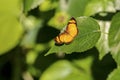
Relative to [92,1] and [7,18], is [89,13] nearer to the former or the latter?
[92,1]

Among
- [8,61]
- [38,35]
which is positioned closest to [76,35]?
[38,35]

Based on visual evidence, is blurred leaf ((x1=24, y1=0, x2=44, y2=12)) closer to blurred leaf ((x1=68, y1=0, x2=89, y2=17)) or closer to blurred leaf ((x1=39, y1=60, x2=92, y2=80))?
blurred leaf ((x1=68, y1=0, x2=89, y2=17))

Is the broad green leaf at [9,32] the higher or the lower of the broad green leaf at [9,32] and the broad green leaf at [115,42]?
the lower

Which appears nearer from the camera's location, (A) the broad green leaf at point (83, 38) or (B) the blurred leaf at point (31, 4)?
(A) the broad green leaf at point (83, 38)

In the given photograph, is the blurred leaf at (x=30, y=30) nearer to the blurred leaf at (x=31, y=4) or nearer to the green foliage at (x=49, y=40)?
the green foliage at (x=49, y=40)

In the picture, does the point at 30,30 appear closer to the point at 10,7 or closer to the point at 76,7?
the point at 10,7

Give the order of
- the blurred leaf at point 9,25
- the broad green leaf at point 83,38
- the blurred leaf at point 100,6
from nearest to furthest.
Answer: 1. the broad green leaf at point 83,38
2. the blurred leaf at point 100,6
3. the blurred leaf at point 9,25

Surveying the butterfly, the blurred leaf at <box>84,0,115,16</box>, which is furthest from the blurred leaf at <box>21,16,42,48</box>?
the butterfly

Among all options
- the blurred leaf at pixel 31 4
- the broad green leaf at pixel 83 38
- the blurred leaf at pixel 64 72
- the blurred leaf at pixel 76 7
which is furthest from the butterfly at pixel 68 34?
the blurred leaf at pixel 64 72
